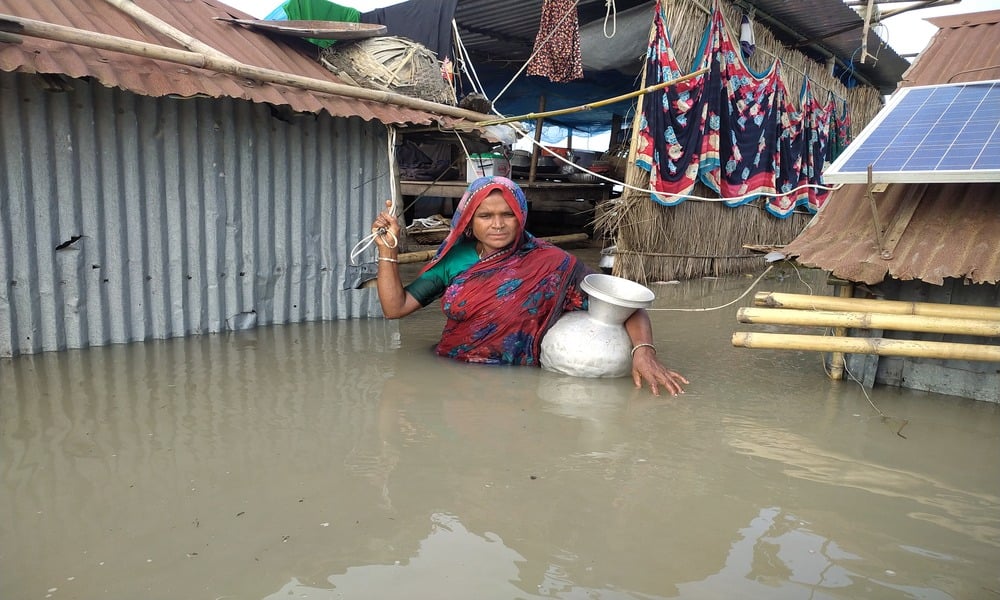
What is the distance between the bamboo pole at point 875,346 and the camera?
3.10 metres

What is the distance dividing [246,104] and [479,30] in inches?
199

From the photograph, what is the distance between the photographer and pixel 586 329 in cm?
403

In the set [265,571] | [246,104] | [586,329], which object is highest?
[246,104]

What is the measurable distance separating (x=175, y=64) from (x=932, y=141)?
4.40 meters

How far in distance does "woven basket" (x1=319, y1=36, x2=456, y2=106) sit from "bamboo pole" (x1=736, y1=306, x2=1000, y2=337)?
3.27 m

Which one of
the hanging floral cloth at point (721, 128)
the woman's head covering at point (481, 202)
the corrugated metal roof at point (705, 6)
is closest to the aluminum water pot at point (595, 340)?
the woman's head covering at point (481, 202)

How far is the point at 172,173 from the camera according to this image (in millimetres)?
4574

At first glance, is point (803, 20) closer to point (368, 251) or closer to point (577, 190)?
point (577, 190)

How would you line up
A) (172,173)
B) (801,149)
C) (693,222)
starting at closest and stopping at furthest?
(172,173), (693,222), (801,149)

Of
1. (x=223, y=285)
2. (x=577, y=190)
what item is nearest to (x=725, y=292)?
(x=577, y=190)

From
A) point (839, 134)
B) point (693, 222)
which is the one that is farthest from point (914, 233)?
point (839, 134)

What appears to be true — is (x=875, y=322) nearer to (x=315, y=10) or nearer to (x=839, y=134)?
(x=315, y=10)

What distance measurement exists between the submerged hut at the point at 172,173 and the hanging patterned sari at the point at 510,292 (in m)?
1.35

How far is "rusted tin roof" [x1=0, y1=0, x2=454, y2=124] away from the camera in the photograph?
3629 mm
